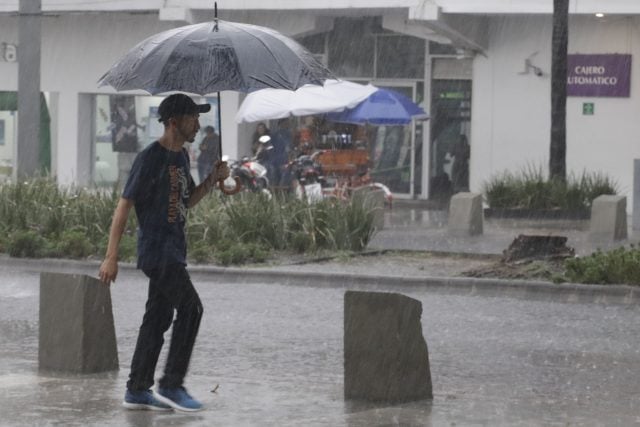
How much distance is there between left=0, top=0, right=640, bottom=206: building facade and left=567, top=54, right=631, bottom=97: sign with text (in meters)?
0.04

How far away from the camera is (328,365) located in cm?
1065

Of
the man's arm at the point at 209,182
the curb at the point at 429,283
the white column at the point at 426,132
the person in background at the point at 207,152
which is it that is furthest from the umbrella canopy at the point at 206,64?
the white column at the point at 426,132

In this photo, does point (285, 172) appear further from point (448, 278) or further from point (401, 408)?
point (401, 408)

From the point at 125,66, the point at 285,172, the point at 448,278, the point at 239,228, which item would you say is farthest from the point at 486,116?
the point at 125,66

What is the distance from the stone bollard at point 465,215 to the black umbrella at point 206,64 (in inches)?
525

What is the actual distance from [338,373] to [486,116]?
21.7 meters

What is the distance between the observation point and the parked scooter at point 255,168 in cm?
2744

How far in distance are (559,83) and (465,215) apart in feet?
14.6

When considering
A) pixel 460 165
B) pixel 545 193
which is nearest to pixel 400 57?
pixel 460 165

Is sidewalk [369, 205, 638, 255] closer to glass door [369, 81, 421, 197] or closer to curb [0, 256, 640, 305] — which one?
curb [0, 256, 640, 305]

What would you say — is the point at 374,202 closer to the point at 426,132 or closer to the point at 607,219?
the point at 607,219

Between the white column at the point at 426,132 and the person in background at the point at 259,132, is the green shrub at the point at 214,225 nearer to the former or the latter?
the person in background at the point at 259,132

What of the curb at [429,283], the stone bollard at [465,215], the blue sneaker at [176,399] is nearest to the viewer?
the blue sneaker at [176,399]

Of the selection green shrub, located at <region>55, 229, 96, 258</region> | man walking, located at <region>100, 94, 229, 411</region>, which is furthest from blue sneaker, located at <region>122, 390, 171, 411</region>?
green shrub, located at <region>55, 229, 96, 258</region>
